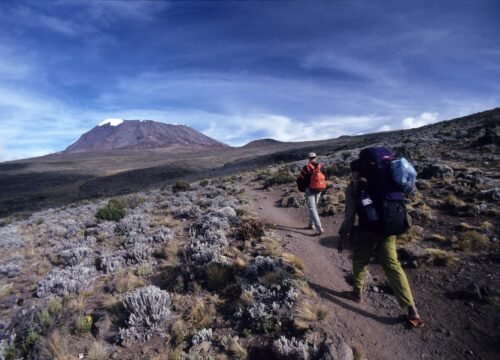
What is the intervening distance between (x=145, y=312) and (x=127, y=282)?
1654 millimetres

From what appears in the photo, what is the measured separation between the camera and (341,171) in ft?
59.2

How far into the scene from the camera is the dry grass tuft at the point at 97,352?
4.02 metres

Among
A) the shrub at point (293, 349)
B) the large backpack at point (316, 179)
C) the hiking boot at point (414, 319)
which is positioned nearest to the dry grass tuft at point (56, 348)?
the shrub at point (293, 349)

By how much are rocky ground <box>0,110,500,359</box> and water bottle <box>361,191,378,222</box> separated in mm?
1691

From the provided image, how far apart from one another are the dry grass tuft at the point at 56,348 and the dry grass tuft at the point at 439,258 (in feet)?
22.6

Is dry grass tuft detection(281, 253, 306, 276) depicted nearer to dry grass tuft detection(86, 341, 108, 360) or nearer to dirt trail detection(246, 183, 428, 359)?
dirt trail detection(246, 183, 428, 359)

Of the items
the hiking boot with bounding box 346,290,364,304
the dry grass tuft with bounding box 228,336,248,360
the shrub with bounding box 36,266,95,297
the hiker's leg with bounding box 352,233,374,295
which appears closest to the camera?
the dry grass tuft with bounding box 228,336,248,360

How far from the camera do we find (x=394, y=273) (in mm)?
4211

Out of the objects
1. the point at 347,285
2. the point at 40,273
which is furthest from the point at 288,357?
the point at 40,273

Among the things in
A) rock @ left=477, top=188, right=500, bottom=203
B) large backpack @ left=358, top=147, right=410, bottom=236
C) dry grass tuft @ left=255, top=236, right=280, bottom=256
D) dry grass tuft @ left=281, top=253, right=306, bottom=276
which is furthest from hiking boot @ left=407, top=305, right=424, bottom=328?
rock @ left=477, top=188, right=500, bottom=203

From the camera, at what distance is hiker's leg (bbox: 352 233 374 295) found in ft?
14.4

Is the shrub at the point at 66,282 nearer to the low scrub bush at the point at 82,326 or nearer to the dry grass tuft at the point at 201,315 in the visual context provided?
the low scrub bush at the point at 82,326

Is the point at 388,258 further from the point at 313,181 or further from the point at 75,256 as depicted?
the point at 75,256

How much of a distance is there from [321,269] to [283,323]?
7.45ft
